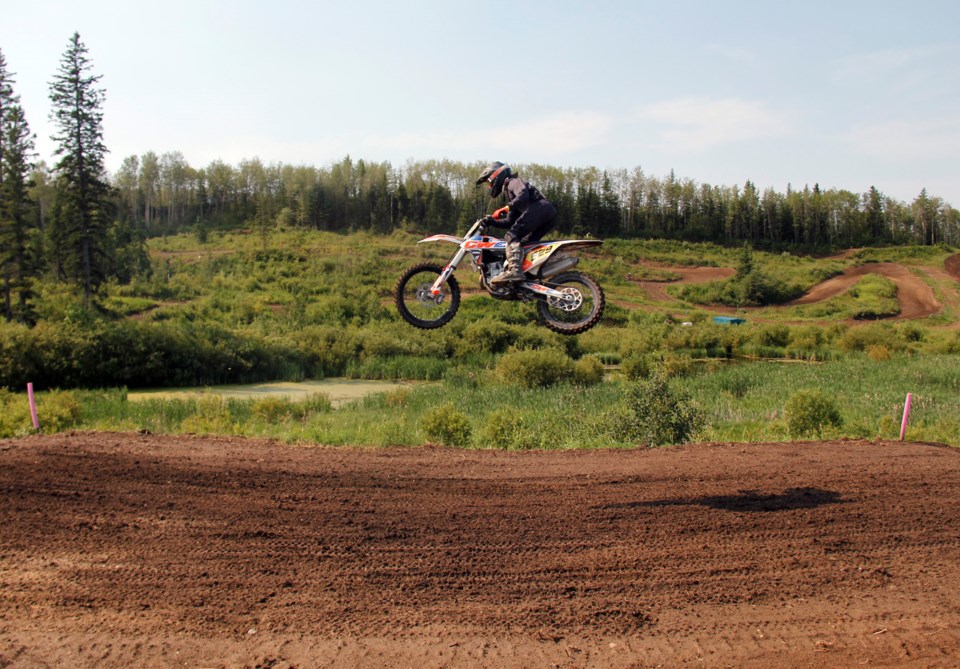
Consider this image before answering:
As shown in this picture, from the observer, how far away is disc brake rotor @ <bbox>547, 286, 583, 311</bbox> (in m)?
9.88

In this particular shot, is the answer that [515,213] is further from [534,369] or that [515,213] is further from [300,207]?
[300,207]

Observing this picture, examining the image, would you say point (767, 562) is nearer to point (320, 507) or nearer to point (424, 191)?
point (320, 507)

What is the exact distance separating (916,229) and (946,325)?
86149 millimetres

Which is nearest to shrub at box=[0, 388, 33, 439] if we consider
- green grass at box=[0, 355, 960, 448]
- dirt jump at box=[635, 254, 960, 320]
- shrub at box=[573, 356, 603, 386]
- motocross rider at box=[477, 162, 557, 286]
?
green grass at box=[0, 355, 960, 448]

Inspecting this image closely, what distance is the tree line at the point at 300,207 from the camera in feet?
126

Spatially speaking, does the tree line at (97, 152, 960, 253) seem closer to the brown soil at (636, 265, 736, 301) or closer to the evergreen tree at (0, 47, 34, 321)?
the brown soil at (636, 265, 736, 301)

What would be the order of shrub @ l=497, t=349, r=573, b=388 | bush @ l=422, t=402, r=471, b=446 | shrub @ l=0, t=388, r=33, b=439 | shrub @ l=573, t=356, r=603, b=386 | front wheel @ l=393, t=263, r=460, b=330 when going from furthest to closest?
shrub @ l=573, t=356, r=603, b=386 → shrub @ l=497, t=349, r=573, b=388 → bush @ l=422, t=402, r=471, b=446 → shrub @ l=0, t=388, r=33, b=439 → front wheel @ l=393, t=263, r=460, b=330

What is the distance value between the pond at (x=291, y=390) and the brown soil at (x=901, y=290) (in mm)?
51591

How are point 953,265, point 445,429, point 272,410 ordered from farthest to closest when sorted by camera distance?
1. point 953,265
2. point 272,410
3. point 445,429

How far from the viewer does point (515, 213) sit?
9977 mm

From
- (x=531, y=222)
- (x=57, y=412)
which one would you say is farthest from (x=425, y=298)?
(x=57, y=412)

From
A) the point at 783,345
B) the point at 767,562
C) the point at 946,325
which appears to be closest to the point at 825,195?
the point at 946,325

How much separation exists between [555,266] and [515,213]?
954 millimetres

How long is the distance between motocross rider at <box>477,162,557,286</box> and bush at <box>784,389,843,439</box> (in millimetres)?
18203
